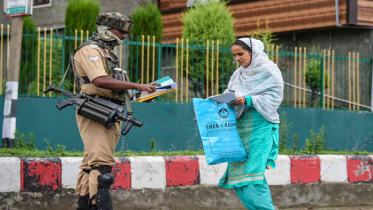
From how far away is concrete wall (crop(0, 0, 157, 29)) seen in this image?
650 inches

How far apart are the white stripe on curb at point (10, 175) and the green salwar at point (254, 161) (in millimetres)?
2048

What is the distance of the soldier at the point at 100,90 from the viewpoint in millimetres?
4336

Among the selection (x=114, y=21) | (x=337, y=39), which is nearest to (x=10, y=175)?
(x=114, y=21)

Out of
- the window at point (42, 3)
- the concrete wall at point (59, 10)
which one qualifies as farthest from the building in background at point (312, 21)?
the window at point (42, 3)

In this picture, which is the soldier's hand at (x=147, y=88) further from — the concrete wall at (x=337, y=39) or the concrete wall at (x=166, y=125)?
the concrete wall at (x=337, y=39)

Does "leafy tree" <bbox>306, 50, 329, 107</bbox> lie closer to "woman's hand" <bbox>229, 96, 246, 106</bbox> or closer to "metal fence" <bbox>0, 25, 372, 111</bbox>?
"metal fence" <bbox>0, 25, 372, 111</bbox>

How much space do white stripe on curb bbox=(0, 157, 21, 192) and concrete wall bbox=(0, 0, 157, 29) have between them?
1136 cm

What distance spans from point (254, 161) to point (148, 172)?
1.65 meters

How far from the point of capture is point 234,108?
190 inches

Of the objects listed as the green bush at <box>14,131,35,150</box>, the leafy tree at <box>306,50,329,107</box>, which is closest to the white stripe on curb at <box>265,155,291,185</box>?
the green bush at <box>14,131,35,150</box>

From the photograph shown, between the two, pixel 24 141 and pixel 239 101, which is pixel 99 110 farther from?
pixel 24 141

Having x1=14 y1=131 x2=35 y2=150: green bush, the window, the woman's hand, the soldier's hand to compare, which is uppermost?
the window

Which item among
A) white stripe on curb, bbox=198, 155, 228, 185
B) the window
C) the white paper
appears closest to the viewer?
the white paper

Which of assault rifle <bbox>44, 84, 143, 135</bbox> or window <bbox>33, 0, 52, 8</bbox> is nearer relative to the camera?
assault rifle <bbox>44, 84, 143, 135</bbox>
